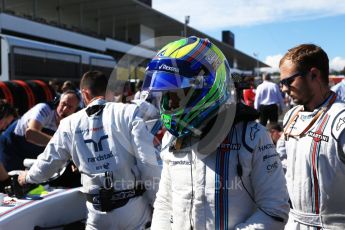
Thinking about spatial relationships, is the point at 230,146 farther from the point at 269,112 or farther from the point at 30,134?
the point at 269,112

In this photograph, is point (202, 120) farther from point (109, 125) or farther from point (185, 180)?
point (109, 125)

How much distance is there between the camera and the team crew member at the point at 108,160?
2896 mm

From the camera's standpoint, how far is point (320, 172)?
1.94 m

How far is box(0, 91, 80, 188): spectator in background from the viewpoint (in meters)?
4.39

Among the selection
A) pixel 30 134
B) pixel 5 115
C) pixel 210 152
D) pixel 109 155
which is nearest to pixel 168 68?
pixel 210 152

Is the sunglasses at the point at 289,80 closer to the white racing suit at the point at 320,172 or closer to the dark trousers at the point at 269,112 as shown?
the white racing suit at the point at 320,172

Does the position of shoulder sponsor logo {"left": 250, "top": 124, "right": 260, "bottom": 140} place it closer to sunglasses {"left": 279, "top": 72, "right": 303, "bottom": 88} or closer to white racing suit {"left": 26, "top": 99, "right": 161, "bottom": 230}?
sunglasses {"left": 279, "top": 72, "right": 303, "bottom": 88}

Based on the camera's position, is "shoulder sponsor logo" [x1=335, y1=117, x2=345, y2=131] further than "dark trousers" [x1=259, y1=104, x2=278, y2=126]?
No

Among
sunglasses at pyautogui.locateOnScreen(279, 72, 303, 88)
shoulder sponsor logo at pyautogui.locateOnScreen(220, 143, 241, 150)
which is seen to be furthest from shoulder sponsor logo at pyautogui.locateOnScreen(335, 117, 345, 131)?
shoulder sponsor logo at pyautogui.locateOnScreen(220, 143, 241, 150)

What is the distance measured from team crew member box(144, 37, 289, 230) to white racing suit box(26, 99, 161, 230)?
111 cm

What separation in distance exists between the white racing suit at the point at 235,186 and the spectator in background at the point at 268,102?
8.06m

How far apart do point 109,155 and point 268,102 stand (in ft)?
23.9

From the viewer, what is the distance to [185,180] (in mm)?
1715

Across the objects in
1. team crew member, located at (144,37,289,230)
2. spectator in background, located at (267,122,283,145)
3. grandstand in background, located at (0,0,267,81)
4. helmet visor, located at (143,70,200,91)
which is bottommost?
spectator in background, located at (267,122,283,145)
